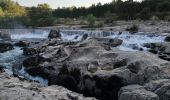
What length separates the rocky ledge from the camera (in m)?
16.6

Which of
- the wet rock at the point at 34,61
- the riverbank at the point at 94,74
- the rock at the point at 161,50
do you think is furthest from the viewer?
the wet rock at the point at 34,61

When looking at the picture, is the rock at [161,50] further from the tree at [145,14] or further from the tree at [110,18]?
the tree at [110,18]

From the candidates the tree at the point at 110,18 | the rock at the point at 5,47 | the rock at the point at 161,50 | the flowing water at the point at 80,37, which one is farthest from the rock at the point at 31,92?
the tree at the point at 110,18

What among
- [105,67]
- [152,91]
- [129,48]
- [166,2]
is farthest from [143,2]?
[152,91]

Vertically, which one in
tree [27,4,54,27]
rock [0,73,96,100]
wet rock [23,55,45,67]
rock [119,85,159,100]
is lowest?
tree [27,4,54,27]

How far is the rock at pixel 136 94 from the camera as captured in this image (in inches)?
598

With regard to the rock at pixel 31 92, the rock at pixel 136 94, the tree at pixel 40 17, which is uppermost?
the rock at pixel 136 94

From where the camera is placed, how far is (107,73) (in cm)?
2055

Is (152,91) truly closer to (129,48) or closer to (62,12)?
(129,48)

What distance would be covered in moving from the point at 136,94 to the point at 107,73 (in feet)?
16.8

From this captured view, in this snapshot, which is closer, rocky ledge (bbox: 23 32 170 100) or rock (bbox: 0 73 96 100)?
rocky ledge (bbox: 23 32 170 100)

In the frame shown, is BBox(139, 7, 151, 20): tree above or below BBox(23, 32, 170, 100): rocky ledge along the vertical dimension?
below

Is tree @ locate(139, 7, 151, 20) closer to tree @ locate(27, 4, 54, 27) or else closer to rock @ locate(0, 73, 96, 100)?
tree @ locate(27, 4, 54, 27)

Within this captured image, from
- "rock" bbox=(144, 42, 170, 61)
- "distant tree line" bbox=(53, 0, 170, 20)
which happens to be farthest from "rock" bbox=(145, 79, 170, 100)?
"distant tree line" bbox=(53, 0, 170, 20)
